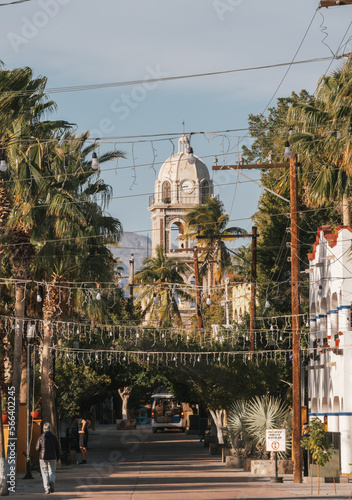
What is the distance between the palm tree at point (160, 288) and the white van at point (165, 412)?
640cm

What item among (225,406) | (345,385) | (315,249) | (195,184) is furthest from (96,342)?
(195,184)

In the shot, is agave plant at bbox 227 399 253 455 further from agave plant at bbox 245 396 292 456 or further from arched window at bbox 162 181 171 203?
arched window at bbox 162 181 171 203

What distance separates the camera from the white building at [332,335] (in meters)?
31.6

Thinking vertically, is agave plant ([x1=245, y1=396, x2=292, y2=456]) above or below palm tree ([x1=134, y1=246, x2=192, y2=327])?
below

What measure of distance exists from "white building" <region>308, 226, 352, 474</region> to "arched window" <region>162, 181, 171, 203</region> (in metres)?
62.7

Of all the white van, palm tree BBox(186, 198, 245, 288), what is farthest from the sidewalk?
the white van

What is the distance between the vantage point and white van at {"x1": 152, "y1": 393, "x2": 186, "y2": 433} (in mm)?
75450

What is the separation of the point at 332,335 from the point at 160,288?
39709 mm

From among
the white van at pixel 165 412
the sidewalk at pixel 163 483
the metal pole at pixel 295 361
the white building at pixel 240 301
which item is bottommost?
the white van at pixel 165 412

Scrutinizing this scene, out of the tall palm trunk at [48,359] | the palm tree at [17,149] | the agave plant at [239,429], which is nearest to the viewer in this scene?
the palm tree at [17,149]

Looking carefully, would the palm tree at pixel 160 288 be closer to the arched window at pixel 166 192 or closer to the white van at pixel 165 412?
the white van at pixel 165 412

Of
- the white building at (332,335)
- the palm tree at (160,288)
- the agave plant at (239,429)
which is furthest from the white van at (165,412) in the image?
the agave plant at (239,429)

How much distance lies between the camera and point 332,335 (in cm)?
3372

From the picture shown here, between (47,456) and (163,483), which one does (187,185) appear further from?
(47,456)
